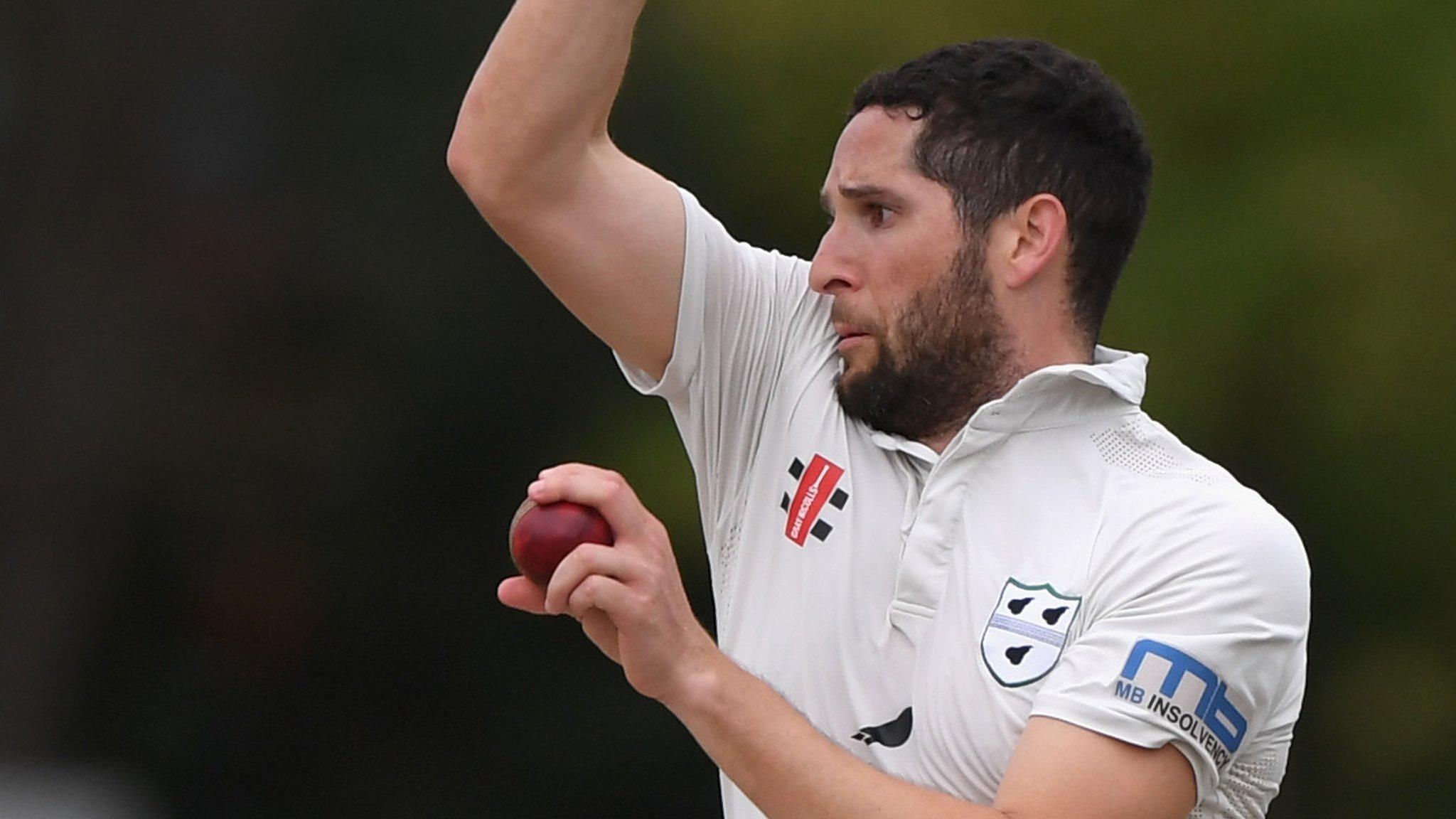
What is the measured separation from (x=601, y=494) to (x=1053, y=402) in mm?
797

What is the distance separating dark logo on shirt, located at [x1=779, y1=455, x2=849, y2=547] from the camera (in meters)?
2.29

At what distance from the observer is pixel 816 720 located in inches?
87.0

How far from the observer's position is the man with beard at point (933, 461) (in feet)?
6.62

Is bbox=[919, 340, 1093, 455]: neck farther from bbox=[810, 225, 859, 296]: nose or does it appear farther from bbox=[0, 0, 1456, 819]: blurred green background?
bbox=[0, 0, 1456, 819]: blurred green background

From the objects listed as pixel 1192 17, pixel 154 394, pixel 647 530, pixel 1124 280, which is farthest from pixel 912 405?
pixel 154 394

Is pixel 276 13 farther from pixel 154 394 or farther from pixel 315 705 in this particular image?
pixel 315 705

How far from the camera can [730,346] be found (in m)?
2.42

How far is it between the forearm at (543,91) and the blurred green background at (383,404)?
2.90m

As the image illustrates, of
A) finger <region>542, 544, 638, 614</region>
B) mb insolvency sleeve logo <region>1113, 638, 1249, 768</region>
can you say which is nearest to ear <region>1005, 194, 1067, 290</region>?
mb insolvency sleeve logo <region>1113, 638, 1249, 768</region>

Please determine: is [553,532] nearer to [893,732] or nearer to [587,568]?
[587,568]

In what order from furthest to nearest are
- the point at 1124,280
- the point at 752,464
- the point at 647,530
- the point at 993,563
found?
1. the point at 1124,280
2. the point at 752,464
3. the point at 993,563
4. the point at 647,530

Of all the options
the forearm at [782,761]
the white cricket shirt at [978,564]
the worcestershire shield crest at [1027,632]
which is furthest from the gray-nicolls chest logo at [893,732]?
the forearm at [782,761]

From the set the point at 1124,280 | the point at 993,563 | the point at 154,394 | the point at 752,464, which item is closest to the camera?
the point at 993,563

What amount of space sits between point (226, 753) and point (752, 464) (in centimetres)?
334
